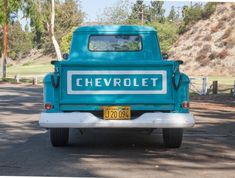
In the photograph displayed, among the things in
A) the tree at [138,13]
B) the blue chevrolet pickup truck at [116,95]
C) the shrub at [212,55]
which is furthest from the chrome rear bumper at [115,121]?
the tree at [138,13]

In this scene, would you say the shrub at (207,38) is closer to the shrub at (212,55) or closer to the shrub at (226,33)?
the shrub at (226,33)

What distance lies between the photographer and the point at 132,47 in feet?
34.7

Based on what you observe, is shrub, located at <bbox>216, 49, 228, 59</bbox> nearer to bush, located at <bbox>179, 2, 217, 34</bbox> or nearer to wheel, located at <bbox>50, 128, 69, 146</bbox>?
bush, located at <bbox>179, 2, 217, 34</bbox>

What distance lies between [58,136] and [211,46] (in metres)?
60.2

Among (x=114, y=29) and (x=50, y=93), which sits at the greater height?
(x=114, y=29)

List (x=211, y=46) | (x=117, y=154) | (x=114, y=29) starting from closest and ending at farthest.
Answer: (x=117, y=154)
(x=114, y=29)
(x=211, y=46)

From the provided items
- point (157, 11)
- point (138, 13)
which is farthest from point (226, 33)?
point (157, 11)

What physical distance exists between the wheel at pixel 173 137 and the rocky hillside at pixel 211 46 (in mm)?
52268

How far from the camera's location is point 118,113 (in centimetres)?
821

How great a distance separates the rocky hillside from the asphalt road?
50538 millimetres

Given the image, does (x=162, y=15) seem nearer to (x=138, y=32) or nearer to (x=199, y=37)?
(x=199, y=37)

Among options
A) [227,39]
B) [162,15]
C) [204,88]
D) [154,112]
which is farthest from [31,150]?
[162,15]

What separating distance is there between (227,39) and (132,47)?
57.6 m

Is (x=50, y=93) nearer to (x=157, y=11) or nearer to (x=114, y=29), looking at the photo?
(x=114, y=29)
